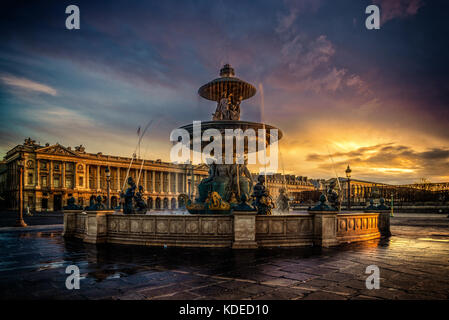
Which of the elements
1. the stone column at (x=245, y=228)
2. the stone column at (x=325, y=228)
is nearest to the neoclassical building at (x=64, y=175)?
the stone column at (x=325, y=228)

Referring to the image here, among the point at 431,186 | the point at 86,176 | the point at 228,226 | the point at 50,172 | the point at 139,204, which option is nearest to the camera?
the point at 228,226

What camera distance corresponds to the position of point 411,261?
23.6ft

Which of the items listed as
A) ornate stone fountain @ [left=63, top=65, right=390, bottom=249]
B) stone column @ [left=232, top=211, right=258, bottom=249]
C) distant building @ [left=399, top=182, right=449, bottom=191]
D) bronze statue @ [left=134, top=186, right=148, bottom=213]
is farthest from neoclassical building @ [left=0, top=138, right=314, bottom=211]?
stone column @ [left=232, top=211, right=258, bottom=249]

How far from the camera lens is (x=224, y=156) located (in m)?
15.7

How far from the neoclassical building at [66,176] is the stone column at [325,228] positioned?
5504 cm

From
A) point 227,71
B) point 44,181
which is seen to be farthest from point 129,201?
point 44,181

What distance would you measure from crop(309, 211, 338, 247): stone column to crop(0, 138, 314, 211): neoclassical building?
55.0 meters

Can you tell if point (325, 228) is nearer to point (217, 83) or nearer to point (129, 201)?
point (129, 201)

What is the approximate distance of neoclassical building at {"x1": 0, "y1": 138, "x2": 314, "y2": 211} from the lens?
7431cm

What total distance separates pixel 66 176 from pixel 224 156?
79421mm

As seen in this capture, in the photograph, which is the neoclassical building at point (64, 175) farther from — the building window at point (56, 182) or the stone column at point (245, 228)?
the stone column at point (245, 228)

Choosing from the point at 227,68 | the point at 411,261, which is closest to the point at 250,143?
the point at 227,68
